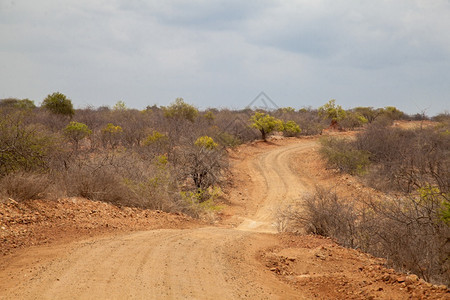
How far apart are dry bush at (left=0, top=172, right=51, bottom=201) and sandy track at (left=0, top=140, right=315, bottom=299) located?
2.62m

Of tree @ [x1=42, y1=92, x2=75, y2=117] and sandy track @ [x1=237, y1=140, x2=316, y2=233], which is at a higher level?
tree @ [x1=42, y1=92, x2=75, y2=117]

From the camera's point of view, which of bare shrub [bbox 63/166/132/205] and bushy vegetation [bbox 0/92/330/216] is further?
bare shrub [bbox 63/166/132/205]

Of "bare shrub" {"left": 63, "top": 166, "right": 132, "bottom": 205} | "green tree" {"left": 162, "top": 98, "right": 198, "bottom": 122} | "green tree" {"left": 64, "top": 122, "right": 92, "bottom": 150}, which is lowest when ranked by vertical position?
"bare shrub" {"left": 63, "top": 166, "right": 132, "bottom": 205}

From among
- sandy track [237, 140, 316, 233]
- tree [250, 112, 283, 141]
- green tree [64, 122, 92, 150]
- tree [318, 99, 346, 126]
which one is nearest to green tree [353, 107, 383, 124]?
tree [318, 99, 346, 126]

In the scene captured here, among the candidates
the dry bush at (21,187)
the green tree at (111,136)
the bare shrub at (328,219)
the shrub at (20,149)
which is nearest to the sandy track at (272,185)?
the bare shrub at (328,219)

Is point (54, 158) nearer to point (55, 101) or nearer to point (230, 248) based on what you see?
point (230, 248)

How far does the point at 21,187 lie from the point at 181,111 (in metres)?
32.3

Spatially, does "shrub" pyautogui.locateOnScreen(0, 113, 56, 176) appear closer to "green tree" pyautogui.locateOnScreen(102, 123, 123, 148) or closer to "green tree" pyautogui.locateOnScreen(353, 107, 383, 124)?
"green tree" pyautogui.locateOnScreen(102, 123, 123, 148)

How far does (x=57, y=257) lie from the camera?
21.2 feet

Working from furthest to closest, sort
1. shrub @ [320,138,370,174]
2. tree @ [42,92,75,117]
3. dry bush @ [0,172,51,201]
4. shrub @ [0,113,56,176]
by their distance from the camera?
tree @ [42,92,75,117] < shrub @ [320,138,370,174] < shrub @ [0,113,56,176] < dry bush @ [0,172,51,201]

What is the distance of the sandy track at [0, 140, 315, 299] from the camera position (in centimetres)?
511

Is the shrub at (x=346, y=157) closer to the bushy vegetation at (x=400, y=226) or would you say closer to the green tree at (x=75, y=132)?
the bushy vegetation at (x=400, y=226)

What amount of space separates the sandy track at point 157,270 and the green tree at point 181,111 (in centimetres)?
3232

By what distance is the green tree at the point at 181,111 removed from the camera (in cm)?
4069
